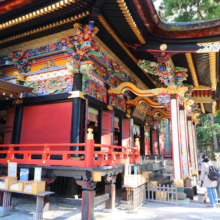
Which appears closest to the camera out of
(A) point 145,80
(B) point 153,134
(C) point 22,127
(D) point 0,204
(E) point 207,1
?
(D) point 0,204

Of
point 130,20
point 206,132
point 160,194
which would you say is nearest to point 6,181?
point 160,194

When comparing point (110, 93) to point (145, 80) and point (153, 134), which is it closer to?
point (145, 80)

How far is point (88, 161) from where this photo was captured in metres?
5.08

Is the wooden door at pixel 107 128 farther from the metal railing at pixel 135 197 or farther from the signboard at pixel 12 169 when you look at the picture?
the signboard at pixel 12 169

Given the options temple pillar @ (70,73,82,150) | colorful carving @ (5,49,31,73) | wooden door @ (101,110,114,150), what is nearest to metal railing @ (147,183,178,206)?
wooden door @ (101,110,114,150)

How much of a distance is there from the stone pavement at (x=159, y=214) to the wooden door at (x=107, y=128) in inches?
125

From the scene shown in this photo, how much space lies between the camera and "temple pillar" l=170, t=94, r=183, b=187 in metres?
7.99

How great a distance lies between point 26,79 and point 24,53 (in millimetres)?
1177

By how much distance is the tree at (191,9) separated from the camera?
598 inches

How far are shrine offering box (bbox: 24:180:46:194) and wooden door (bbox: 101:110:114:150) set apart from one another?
3.95m

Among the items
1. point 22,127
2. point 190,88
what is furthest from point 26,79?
point 190,88

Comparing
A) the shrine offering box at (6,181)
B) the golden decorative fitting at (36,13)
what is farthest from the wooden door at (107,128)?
the golden decorative fitting at (36,13)

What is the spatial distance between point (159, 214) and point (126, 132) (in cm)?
573

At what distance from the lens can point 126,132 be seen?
37.5 ft
